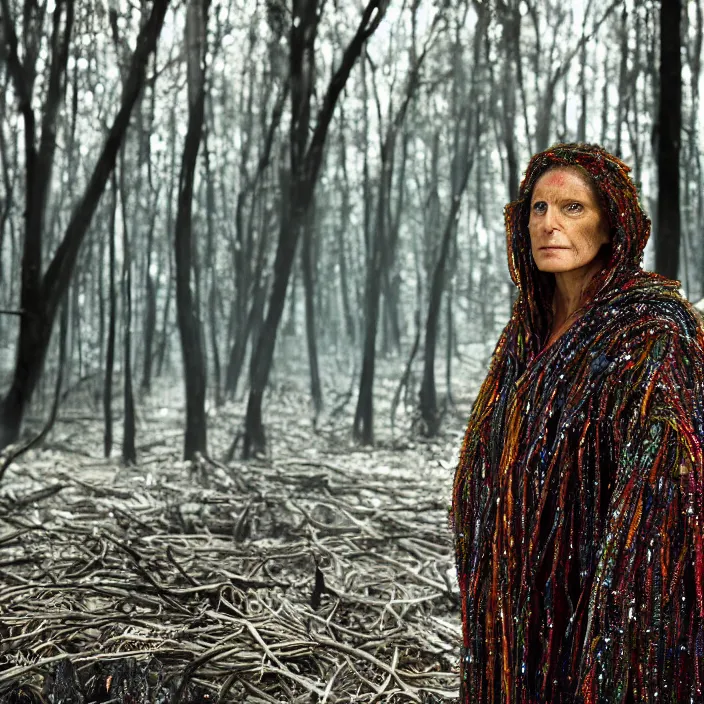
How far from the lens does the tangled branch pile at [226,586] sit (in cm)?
164

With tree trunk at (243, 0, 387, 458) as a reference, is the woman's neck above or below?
below

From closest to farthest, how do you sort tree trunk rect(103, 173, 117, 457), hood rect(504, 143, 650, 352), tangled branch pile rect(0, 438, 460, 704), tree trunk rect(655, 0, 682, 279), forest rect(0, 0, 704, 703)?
hood rect(504, 143, 650, 352), tangled branch pile rect(0, 438, 460, 704), forest rect(0, 0, 704, 703), tree trunk rect(655, 0, 682, 279), tree trunk rect(103, 173, 117, 457)

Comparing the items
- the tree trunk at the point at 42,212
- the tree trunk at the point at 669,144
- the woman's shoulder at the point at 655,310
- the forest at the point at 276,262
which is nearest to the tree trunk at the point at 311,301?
the forest at the point at 276,262

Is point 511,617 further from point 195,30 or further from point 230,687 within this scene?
point 195,30

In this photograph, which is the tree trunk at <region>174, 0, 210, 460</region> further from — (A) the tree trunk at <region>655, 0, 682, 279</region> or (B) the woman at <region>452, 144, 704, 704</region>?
(B) the woman at <region>452, 144, 704, 704</region>

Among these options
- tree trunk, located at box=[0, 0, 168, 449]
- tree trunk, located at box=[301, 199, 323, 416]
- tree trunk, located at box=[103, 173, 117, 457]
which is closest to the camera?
tree trunk, located at box=[0, 0, 168, 449]

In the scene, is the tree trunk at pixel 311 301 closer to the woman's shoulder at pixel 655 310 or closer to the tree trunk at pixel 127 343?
the tree trunk at pixel 127 343

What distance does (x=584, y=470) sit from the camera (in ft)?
2.80

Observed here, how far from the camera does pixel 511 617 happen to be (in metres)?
0.90

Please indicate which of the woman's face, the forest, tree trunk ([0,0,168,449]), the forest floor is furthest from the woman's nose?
tree trunk ([0,0,168,449])

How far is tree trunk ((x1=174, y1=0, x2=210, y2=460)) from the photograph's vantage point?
335 cm

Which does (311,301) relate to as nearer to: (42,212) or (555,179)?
(42,212)

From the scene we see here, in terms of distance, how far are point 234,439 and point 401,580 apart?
138 cm

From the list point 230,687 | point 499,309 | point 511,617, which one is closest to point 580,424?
point 511,617
